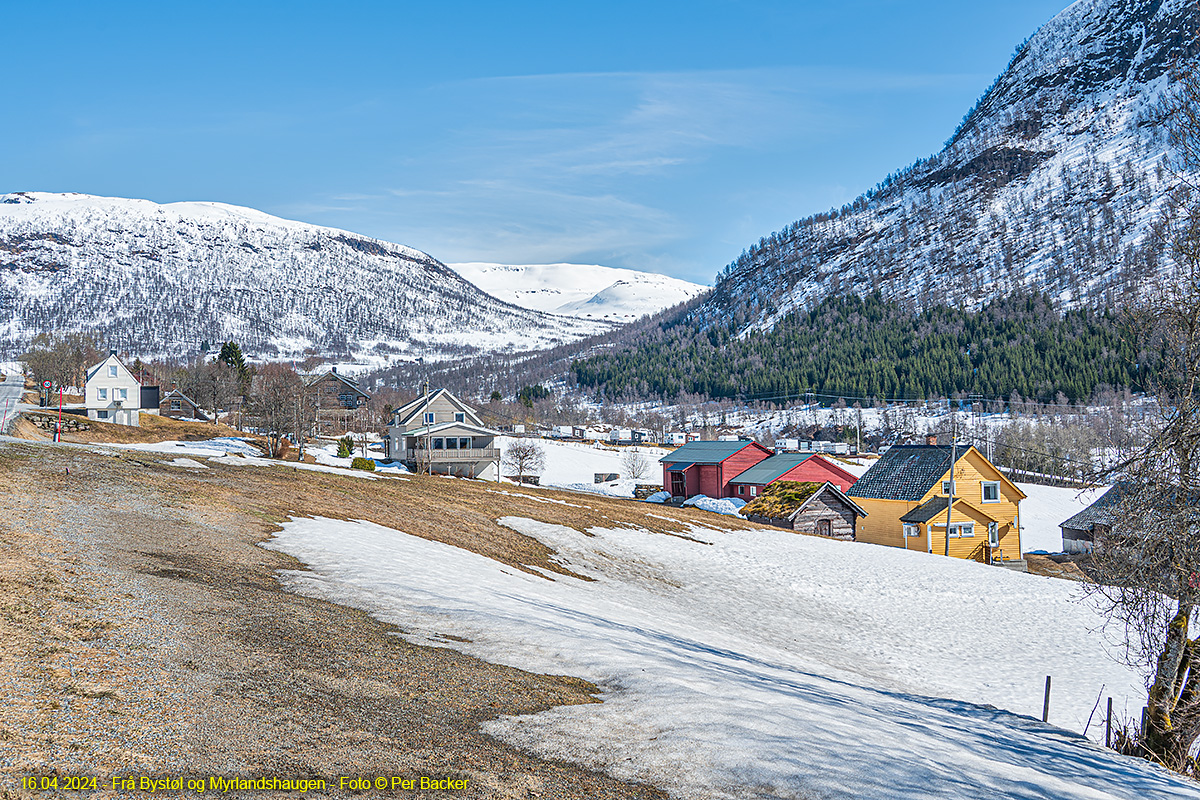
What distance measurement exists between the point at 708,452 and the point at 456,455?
2593 centimetres

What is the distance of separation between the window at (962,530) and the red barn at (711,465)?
67.9 ft

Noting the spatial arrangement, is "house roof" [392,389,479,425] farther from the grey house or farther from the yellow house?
the yellow house

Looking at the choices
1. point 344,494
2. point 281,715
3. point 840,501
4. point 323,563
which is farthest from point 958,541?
point 281,715

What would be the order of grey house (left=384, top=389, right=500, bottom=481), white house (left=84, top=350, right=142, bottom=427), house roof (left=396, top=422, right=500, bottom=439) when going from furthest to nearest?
white house (left=84, top=350, right=142, bottom=427) < grey house (left=384, top=389, right=500, bottom=481) < house roof (left=396, top=422, right=500, bottom=439)

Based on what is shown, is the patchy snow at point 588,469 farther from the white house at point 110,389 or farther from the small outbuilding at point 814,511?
the white house at point 110,389

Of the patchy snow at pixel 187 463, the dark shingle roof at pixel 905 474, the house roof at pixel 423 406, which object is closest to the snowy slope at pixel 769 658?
the patchy snow at pixel 187 463

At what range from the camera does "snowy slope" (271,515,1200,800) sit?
8.34m

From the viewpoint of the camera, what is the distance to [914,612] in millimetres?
27141

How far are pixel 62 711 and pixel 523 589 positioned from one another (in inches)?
464

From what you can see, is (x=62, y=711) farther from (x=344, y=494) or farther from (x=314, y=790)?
(x=344, y=494)

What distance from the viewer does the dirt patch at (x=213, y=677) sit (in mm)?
6801

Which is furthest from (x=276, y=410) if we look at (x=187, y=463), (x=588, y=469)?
(x=588, y=469)

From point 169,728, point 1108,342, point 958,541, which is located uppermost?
point 1108,342

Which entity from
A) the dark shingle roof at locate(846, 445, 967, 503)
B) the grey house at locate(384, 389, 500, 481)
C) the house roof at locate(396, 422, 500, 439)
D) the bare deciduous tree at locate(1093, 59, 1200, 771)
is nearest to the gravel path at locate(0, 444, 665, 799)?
the bare deciduous tree at locate(1093, 59, 1200, 771)
